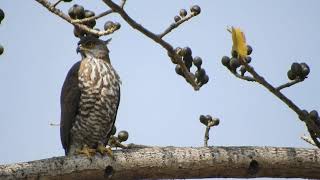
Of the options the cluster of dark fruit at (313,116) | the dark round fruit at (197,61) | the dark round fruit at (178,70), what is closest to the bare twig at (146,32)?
the dark round fruit at (178,70)

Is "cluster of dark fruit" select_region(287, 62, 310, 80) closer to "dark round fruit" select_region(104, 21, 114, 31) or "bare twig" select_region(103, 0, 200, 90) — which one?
"bare twig" select_region(103, 0, 200, 90)

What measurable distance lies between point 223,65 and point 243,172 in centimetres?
98

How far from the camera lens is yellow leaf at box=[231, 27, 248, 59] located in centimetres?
355

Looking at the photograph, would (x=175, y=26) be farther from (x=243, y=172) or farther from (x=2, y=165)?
(x=2, y=165)

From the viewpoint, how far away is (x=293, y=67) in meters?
4.20

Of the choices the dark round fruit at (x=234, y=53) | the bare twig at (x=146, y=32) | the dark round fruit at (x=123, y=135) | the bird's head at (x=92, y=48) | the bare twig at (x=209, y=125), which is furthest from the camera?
the bird's head at (x=92, y=48)

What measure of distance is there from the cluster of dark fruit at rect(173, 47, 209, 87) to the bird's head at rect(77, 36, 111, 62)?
2.86 meters

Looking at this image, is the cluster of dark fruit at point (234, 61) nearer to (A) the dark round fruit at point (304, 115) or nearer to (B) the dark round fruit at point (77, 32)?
(A) the dark round fruit at point (304, 115)

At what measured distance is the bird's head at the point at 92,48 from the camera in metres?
7.14

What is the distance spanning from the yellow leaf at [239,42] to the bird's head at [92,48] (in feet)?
12.2

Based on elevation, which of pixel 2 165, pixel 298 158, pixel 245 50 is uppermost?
pixel 245 50

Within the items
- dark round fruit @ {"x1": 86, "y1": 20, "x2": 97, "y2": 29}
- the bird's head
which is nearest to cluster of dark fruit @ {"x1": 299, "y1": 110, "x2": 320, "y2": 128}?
dark round fruit @ {"x1": 86, "y1": 20, "x2": 97, "y2": 29}

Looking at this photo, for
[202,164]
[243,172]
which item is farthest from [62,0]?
[243,172]

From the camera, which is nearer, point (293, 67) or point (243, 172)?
point (293, 67)
